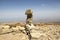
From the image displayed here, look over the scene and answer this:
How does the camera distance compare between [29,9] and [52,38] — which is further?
[29,9]

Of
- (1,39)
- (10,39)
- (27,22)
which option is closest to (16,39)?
(10,39)

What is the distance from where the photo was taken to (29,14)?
19328 millimetres

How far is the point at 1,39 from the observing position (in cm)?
1359

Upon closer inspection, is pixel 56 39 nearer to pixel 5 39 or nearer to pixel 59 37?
pixel 59 37

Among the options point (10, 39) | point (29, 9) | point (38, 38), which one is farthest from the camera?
point (29, 9)

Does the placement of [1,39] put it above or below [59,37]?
below

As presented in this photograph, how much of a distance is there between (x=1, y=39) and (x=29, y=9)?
23.7 feet

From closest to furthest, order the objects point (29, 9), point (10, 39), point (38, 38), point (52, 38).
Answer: point (38, 38) < point (52, 38) < point (10, 39) < point (29, 9)

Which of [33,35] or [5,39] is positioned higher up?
[33,35]

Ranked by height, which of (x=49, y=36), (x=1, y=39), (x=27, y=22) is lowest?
(x=1, y=39)

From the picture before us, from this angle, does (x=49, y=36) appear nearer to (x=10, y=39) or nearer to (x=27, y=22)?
(x=10, y=39)

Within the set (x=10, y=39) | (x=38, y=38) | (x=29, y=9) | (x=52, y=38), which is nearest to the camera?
(x=38, y=38)

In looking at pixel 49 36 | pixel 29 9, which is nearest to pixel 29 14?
pixel 29 9

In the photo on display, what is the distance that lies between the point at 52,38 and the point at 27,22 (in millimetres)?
15848
